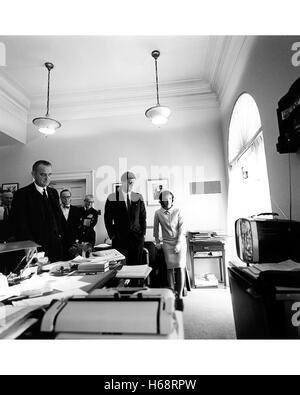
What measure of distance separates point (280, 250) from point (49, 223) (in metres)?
1.94

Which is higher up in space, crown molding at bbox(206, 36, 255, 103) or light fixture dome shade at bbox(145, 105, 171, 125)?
crown molding at bbox(206, 36, 255, 103)

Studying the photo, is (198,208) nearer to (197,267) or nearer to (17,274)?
(197,267)

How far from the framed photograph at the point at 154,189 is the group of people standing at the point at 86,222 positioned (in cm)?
32

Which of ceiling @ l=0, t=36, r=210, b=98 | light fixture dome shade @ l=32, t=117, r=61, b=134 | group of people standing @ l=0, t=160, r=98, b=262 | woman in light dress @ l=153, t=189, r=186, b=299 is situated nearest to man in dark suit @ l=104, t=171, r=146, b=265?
woman in light dress @ l=153, t=189, r=186, b=299

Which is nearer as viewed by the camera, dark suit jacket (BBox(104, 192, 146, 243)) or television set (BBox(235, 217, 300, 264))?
television set (BBox(235, 217, 300, 264))

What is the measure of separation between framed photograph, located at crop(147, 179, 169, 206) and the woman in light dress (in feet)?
2.02

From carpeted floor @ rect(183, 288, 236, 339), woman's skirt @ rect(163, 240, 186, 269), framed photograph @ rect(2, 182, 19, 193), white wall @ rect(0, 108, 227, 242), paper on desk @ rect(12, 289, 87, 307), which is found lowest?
carpeted floor @ rect(183, 288, 236, 339)

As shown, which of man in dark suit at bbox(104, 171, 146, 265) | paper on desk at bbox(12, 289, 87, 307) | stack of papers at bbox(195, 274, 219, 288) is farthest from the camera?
stack of papers at bbox(195, 274, 219, 288)

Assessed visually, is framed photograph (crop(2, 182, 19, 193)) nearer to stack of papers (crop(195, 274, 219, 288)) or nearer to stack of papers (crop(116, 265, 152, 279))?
stack of papers (crop(116, 265, 152, 279))

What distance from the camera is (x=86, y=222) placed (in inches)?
117

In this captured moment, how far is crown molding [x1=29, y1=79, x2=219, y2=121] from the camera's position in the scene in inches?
129

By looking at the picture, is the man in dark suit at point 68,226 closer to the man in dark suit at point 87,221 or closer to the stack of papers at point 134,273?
the man in dark suit at point 87,221

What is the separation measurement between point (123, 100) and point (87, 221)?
2.05 metres

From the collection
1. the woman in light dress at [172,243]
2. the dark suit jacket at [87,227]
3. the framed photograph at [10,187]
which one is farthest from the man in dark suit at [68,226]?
the woman in light dress at [172,243]
